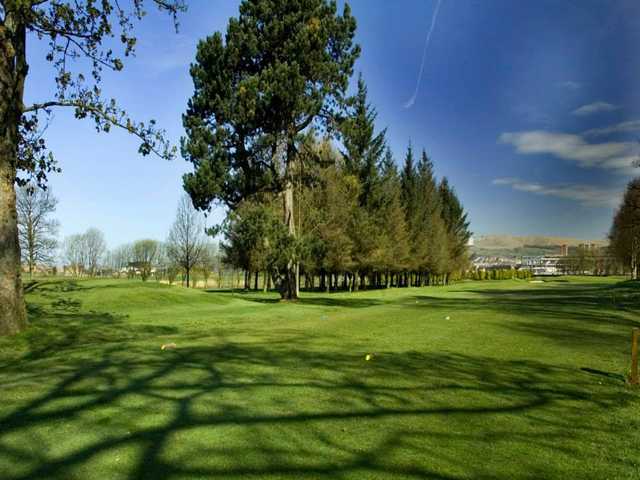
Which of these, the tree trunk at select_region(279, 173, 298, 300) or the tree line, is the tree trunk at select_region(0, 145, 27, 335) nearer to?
the tree line

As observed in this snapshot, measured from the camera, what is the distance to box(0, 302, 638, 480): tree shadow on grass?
13.8 ft

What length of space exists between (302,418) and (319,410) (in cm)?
38

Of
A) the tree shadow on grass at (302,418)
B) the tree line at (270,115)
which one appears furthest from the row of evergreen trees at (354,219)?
the tree shadow on grass at (302,418)

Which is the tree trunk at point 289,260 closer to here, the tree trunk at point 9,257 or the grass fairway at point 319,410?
the tree trunk at point 9,257

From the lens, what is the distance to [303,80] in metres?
26.5

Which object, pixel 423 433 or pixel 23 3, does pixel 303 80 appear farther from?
pixel 423 433

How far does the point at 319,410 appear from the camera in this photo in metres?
5.74

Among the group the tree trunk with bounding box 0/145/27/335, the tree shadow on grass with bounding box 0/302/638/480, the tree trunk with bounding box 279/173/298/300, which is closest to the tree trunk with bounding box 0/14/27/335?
the tree trunk with bounding box 0/145/27/335

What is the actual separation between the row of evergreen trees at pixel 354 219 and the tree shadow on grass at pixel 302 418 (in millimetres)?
19528

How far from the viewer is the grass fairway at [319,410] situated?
4230mm

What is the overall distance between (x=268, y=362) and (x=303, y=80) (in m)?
21.0

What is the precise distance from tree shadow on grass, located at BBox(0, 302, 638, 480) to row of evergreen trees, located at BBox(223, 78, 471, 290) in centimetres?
1953

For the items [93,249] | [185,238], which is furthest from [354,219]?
[93,249]

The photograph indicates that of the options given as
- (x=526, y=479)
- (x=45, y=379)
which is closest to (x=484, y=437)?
(x=526, y=479)
